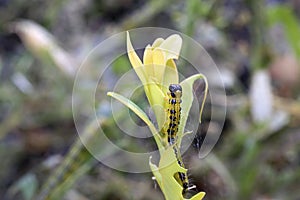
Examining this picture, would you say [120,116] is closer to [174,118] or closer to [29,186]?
[29,186]

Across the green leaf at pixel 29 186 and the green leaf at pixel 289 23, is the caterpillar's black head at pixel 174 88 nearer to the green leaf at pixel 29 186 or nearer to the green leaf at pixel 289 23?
the green leaf at pixel 29 186

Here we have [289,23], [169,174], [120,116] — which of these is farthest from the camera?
[289,23]

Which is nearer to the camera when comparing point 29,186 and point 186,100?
point 186,100

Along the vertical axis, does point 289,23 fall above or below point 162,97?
below

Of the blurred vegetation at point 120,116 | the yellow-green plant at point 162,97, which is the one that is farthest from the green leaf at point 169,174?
the blurred vegetation at point 120,116

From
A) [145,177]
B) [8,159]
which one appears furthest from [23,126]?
[145,177]

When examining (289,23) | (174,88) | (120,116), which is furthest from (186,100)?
(289,23)

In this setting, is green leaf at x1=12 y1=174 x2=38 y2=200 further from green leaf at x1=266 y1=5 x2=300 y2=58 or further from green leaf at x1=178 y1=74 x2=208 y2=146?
green leaf at x1=266 y1=5 x2=300 y2=58
